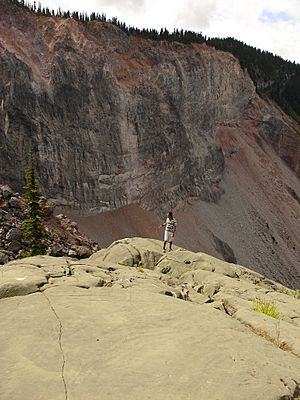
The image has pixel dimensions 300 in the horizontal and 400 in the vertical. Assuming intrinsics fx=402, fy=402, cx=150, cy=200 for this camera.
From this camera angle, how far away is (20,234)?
25.1 meters

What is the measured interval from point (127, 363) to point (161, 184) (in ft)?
128

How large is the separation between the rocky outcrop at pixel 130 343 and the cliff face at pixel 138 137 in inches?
1018

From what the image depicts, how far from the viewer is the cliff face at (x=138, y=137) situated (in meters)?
35.5

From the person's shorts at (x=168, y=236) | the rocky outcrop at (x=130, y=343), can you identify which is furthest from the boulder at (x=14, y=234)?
the rocky outcrop at (x=130, y=343)

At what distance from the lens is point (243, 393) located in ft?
18.0

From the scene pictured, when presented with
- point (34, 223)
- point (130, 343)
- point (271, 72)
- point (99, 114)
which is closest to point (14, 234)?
point (34, 223)

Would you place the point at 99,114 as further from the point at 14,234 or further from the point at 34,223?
the point at 34,223

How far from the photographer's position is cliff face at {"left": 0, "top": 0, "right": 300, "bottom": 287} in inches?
1396

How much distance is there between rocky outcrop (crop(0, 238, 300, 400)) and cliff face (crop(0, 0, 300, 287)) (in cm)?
2584

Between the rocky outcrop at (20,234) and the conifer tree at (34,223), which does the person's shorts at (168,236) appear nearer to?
the conifer tree at (34,223)

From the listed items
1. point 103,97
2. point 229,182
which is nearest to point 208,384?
point 103,97

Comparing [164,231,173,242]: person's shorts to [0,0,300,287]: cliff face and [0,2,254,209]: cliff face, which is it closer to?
[0,0,300,287]: cliff face

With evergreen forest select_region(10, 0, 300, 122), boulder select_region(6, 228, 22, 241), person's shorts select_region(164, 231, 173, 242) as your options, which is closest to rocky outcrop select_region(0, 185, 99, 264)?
boulder select_region(6, 228, 22, 241)

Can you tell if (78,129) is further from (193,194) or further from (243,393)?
(243,393)
